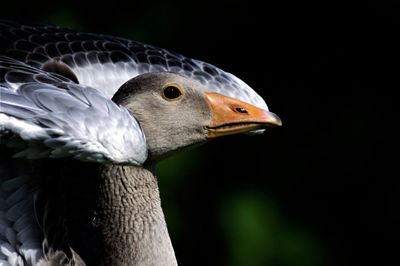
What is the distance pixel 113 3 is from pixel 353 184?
7.39ft

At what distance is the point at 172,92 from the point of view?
13.6ft

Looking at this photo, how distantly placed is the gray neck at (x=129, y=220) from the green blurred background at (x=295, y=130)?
2929mm

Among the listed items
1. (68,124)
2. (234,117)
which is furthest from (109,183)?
(68,124)

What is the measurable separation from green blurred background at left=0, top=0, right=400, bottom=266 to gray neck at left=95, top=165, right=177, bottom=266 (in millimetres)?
2929

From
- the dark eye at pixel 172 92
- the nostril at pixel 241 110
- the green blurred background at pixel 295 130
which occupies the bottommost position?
the green blurred background at pixel 295 130

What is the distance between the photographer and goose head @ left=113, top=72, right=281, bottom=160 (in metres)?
4.07

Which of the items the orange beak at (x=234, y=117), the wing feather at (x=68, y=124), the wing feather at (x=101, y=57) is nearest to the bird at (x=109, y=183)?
the orange beak at (x=234, y=117)

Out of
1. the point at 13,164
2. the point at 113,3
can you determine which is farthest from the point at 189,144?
the point at 113,3

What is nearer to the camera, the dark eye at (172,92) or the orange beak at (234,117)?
the orange beak at (234,117)

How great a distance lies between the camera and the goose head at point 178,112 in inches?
160

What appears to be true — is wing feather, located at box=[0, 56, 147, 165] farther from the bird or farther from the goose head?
the goose head

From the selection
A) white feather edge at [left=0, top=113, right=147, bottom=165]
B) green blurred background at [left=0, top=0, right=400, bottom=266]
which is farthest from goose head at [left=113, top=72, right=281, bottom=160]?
green blurred background at [left=0, top=0, right=400, bottom=266]

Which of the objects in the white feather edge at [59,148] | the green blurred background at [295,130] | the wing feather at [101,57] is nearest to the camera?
the white feather edge at [59,148]

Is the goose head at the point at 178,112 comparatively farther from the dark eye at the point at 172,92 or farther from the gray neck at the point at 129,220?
the gray neck at the point at 129,220
